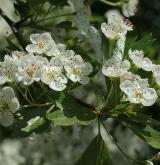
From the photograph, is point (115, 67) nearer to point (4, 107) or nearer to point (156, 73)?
point (156, 73)

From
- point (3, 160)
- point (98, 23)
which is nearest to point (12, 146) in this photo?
point (3, 160)

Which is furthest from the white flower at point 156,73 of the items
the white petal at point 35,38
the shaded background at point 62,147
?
the shaded background at point 62,147

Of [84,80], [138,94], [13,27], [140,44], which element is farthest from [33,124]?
[13,27]

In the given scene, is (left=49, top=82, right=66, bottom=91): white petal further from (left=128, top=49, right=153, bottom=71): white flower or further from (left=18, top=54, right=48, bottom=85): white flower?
(left=128, top=49, right=153, bottom=71): white flower

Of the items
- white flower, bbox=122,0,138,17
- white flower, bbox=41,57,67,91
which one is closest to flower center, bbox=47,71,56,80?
white flower, bbox=41,57,67,91

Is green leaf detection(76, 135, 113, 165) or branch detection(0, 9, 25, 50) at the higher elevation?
branch detection(0, 9, 25, 50)

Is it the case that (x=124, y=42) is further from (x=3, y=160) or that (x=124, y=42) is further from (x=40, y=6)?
(x=3, y=160)
